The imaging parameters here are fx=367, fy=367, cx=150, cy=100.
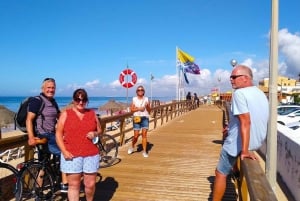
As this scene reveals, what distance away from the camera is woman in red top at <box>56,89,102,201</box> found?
4.23 metres

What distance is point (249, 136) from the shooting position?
3.64m

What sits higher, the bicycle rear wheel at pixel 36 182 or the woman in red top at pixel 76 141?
the woman in red top at pixel 76 141

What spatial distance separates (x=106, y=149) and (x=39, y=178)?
3661 mm

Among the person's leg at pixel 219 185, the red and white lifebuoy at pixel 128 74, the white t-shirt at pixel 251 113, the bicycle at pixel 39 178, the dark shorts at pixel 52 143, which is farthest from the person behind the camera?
the red and white lifebuoy at pixel 128 74

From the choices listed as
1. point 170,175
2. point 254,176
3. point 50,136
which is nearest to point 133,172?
point 170,175

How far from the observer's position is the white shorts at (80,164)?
13.9 feet

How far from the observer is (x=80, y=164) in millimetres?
4297

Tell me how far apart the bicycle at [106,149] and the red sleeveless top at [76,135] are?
256 centimetres

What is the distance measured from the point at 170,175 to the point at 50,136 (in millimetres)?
2837

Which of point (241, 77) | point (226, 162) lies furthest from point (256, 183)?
point (241, 77)

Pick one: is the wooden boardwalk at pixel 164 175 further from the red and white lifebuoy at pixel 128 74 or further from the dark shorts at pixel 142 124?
the red and white lifebuoy at pixel 128 74

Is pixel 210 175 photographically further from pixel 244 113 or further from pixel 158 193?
pixel 244 113

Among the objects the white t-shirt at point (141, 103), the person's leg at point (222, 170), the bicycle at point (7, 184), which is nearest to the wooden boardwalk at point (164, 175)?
the white t-shirt at point (141, 103)

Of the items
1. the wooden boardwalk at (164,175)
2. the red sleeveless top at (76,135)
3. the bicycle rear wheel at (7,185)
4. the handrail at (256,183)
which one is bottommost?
the wooden boardwalk at (164,175)
